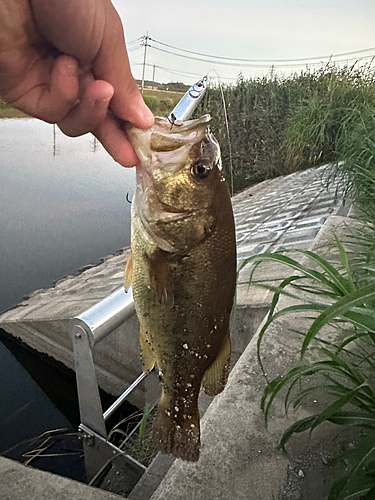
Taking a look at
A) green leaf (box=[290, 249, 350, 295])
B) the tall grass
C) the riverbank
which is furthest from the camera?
the tall grass

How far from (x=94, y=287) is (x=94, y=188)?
32.9ft

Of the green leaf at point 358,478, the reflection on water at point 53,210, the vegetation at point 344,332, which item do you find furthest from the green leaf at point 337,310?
the reflection on water at point 53,210

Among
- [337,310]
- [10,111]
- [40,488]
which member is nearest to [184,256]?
[337,310]

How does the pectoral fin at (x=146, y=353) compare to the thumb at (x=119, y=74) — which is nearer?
the thumb at (x=119, y=74)

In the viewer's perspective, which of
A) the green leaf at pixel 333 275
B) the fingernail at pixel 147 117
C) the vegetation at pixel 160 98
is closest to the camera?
the fingernail at pixel 147 117

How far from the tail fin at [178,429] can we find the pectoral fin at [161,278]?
34 cm

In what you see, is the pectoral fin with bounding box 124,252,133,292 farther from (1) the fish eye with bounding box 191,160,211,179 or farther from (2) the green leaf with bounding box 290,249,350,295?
(2) the green leaf with bounding box 290,249,350,295

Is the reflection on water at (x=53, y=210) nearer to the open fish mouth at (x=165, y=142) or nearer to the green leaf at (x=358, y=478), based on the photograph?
the open fish mouth at (x=165, y=142)

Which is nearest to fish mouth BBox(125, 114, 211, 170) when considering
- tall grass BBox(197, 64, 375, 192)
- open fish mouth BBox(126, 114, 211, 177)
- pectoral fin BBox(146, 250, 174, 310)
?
open fish mouth BBox(126, 114, 211, 177)

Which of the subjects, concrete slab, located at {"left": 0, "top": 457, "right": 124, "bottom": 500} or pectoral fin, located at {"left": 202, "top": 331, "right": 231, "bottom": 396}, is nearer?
pectoral fin, located at {"left": 202, "top": 331, "right": 231, "bottom": 396}

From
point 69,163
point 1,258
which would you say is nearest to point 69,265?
point 1,258

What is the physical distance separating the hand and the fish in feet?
0.23

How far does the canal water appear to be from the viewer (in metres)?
4.82

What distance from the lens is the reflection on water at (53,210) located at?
28.5 feet
